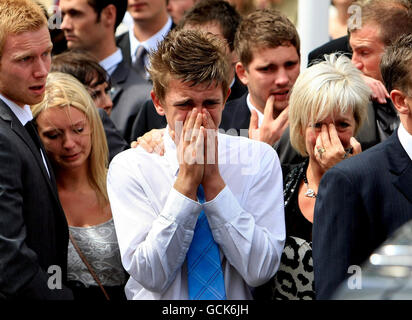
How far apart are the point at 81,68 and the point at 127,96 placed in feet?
1.74

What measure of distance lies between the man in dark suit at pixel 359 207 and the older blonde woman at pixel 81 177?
132 cm

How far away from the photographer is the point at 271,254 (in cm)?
372

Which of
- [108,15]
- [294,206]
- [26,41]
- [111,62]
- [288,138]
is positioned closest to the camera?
[26,41]

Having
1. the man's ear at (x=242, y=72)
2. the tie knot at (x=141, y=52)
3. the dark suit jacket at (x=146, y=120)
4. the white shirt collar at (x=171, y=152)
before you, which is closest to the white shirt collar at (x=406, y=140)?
the white shirt collar at (x=171, y=152)

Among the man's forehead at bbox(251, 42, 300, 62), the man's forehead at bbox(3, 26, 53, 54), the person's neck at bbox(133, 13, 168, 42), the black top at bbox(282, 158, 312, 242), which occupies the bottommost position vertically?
the black top at bbox(282, 158, 312, 242)

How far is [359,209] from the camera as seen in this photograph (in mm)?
3428

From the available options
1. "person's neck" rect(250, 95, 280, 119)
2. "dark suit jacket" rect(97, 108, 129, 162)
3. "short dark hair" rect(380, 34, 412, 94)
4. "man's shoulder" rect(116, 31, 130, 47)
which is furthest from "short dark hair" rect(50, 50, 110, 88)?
"short dark hair" rect(380, 34, 412, 94)

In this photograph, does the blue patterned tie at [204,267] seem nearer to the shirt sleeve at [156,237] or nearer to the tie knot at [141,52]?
the shirt sleeve at [156,237]

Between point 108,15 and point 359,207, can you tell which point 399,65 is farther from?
point 108,15

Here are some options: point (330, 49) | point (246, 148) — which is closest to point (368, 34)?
point (330, 49)

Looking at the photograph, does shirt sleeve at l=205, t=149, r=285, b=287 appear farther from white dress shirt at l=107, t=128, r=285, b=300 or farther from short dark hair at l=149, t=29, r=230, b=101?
short dark hair at l=149, t=29, r=230, b=101

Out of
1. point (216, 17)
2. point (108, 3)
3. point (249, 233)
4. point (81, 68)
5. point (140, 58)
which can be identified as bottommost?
point (249, 233)

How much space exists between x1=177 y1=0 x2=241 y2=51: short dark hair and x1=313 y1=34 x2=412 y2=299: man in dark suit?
2.69 metres

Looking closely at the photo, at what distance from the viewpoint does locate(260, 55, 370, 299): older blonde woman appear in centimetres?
426
